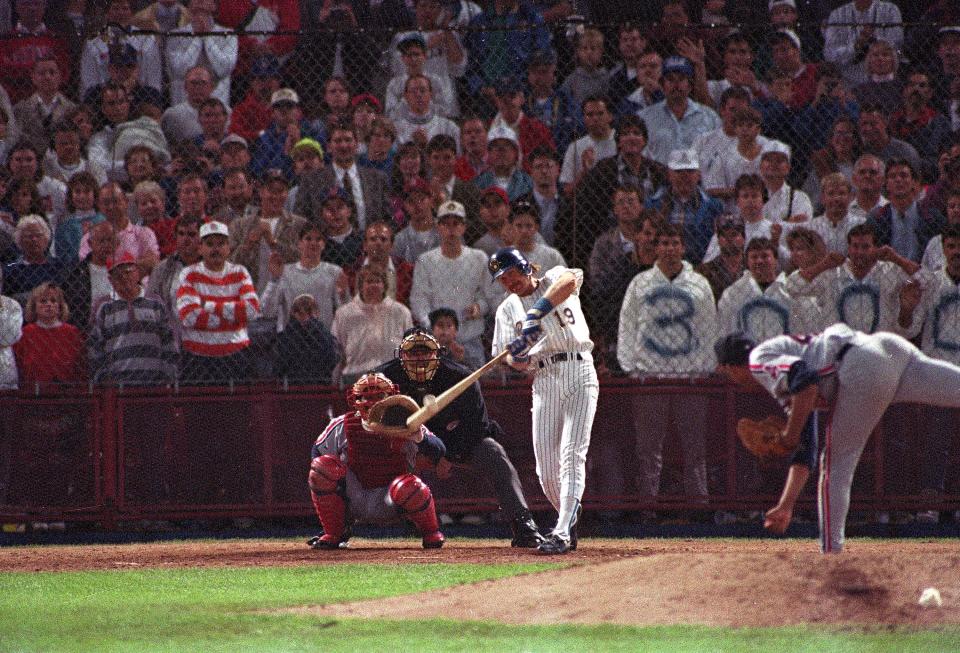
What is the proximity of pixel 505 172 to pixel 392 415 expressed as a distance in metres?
3.92

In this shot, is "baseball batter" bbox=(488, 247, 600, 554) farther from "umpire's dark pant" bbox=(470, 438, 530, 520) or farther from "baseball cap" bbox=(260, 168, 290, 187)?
"baseball cap" bbox=(260, 168, 290, 187)

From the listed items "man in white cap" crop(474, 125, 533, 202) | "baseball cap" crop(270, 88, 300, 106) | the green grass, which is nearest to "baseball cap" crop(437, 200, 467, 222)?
"man in white cap" crop(474, 125, 533, 202)

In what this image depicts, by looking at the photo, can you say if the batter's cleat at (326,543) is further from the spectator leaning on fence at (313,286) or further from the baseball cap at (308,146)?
the baseball cap at (308,146)

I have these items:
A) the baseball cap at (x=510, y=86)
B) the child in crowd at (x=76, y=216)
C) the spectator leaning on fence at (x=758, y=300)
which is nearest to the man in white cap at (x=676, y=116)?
the baseball cap at (x=510, y=86)

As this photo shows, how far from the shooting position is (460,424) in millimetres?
9398

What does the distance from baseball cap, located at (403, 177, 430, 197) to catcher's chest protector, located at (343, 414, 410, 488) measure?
9.78ft

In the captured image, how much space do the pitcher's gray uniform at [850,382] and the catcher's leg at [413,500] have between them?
9.57ft

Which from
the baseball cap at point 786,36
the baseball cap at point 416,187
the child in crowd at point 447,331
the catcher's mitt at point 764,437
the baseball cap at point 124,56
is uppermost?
the baseball cap at point 786,36

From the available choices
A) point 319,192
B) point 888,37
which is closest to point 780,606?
point 319,192

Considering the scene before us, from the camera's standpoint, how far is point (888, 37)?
12.7 meters

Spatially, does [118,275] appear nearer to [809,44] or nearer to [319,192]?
[319,192]

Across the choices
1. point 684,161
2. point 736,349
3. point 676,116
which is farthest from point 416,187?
point 736,349

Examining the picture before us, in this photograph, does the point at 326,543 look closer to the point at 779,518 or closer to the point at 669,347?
the point at 669,347

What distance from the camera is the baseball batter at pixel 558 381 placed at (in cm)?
852
